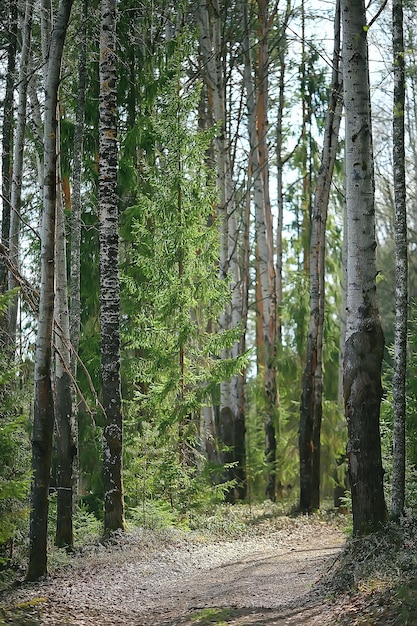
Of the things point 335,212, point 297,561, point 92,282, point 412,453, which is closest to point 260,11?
point 335,212

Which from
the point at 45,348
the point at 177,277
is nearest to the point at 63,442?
the point at 45,348

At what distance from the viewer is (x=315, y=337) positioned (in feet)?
51.0

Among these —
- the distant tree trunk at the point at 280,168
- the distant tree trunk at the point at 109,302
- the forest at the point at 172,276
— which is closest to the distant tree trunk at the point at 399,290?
the forest at the point at 172,276

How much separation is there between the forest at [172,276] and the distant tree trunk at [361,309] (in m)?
0.02

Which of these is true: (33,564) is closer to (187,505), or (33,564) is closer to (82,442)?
(187,505)

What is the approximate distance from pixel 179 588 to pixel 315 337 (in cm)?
737

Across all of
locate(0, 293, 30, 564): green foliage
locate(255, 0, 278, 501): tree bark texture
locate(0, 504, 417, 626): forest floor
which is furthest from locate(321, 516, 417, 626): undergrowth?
locate(255, 0, 278, 501): tree bark texture

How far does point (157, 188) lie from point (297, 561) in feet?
22.7

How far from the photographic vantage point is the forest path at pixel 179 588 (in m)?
7.46

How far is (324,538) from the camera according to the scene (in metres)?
13.1

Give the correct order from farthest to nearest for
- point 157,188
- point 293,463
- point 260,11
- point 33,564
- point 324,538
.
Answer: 1. point 293,463
2. point 260,11
3. point 157,188
4. point 324,538
5. point 33,564

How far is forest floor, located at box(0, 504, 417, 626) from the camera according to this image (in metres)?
7.05

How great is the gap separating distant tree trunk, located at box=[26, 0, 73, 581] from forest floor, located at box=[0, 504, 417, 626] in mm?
503

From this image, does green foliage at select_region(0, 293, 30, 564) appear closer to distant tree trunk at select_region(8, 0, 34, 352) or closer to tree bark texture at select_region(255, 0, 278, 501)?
distant tree trunk at select_region(8, 0, 34, 352)
